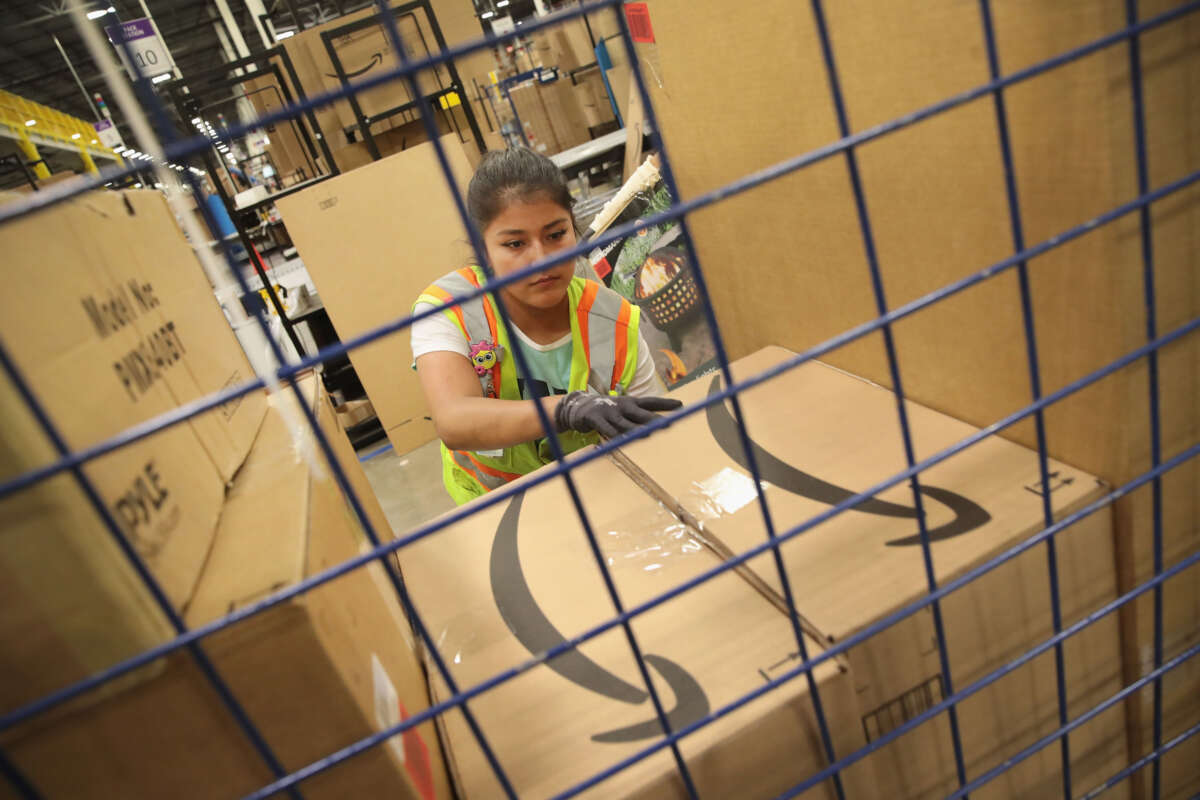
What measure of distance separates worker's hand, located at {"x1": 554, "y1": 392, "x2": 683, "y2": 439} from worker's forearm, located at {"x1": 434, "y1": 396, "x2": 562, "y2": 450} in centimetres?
5

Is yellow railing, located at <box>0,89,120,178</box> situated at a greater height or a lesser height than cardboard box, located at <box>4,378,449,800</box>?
greater

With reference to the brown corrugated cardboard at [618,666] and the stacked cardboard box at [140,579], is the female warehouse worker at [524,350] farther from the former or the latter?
the stacked cardboard box at [140,579]

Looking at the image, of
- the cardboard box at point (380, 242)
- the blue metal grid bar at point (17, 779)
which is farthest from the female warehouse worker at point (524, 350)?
the cardboard box at point (380, 242)

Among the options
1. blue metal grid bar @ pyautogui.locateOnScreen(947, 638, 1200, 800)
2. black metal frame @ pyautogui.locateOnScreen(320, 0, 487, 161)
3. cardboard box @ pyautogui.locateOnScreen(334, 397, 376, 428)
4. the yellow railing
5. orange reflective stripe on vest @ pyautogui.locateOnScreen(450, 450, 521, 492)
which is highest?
the yellow railing

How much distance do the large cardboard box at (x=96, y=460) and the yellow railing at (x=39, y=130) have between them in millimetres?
3391

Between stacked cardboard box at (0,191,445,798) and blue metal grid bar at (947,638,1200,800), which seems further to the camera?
blue metal grid bar at (947,638,1200,800)

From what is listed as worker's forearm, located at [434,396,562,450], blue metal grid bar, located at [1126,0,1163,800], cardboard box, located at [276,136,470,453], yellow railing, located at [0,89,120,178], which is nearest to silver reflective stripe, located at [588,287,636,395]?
worker's forearm, located at [434,396,562,450]

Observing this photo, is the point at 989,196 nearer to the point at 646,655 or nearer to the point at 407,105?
the point at 646,655

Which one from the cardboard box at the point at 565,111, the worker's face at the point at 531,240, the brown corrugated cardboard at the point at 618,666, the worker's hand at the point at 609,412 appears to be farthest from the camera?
the cardboard box at the point at 565,111

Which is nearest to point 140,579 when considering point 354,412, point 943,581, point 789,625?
point 789,625

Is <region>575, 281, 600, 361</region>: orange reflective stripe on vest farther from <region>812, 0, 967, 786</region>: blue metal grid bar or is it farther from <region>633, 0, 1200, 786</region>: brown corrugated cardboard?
<region>812, 0, 967, 786</region>: blue metal grid bar

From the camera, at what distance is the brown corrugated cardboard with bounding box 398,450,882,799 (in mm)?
636

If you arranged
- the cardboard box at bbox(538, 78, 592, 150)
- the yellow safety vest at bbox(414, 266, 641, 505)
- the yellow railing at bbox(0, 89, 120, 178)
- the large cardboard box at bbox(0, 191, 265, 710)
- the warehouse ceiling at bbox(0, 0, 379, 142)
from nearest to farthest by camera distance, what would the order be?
the large cardboard box at bbox(0, 191, 265, 710) < the yellow safety vest at bbox(414, 266, 641, 505) < the yellow railing at bbox(0, 89, 120, 178) < the cardboard box at bbox(538, 78, 592, 150) < the warehouse ceiling at bbox(0, 0, 379, 142)

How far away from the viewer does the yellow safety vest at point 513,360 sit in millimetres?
1466
